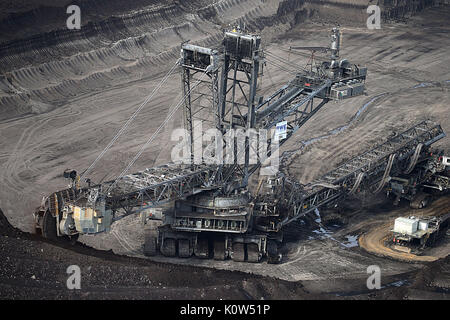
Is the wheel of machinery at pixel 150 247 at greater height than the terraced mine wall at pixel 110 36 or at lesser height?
lesser

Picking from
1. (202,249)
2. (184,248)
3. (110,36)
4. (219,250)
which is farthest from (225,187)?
(110,36)

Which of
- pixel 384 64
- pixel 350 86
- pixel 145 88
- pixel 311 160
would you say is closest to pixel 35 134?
pixel 145 88

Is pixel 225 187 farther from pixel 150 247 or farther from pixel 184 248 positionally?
pixel 150 247

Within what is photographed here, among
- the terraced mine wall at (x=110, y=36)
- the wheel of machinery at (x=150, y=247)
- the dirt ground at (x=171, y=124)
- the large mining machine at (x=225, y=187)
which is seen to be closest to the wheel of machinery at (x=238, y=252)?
the large mining machine at (x=225, y=187)

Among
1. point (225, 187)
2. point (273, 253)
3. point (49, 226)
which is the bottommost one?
point (273, 253)

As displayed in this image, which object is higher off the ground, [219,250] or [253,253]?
[219,250]

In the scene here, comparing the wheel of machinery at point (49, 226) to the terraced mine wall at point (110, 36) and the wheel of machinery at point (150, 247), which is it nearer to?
the wheel of machinery at point (150, 247)
